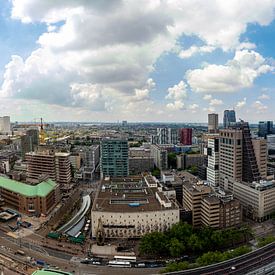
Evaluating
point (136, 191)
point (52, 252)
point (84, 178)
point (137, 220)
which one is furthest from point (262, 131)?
point (52, 252)

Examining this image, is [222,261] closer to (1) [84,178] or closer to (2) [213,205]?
(2) [213,205]

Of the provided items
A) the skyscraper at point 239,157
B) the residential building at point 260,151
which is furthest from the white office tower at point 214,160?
the residential building at point 260,151

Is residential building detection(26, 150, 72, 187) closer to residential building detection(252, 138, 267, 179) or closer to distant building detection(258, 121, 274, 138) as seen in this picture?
residential building detection(252, 138, 267, 179)

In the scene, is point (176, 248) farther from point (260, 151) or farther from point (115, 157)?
point (115, 157)

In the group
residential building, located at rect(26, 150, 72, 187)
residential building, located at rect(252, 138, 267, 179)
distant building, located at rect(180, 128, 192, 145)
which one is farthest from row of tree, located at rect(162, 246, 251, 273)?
distant building, located at rect(180, 128, 192, 145)

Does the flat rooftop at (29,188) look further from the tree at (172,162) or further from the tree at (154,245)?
the tree at (172,162)
